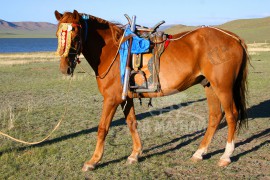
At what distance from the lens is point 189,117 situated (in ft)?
29.0

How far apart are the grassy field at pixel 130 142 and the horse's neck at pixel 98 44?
69.0 inches

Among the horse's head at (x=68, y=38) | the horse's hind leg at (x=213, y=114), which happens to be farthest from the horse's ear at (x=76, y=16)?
the horse's hind leg at (x=213, y=114)

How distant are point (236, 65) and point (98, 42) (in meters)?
2.40

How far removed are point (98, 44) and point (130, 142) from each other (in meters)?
2.44

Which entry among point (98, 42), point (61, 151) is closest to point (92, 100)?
point (61, 151)

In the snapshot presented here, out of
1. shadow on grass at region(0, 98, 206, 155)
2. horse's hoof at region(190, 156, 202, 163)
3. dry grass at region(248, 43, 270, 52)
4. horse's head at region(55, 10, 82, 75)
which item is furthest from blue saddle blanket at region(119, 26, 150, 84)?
dry grass at region(248, 43, 270, 52)

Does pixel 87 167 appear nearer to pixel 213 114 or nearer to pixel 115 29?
pixel 115 29

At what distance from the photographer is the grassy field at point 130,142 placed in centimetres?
500

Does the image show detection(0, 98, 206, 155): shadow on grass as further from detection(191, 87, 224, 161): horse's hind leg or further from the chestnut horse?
detection(191, 87, 224, 161): horse's hind leg

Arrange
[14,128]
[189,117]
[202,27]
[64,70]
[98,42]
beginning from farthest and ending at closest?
[189,117], [14,128], [202,27], [98,42], [64,70]

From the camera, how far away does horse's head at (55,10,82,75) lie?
454 centimetres

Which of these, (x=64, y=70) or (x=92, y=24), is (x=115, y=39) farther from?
(x=64, y=70)

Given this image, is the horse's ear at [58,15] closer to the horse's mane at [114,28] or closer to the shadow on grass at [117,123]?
the horse's mane at [114,28]

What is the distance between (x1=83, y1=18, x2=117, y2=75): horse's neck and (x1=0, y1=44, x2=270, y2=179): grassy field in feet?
5.75
